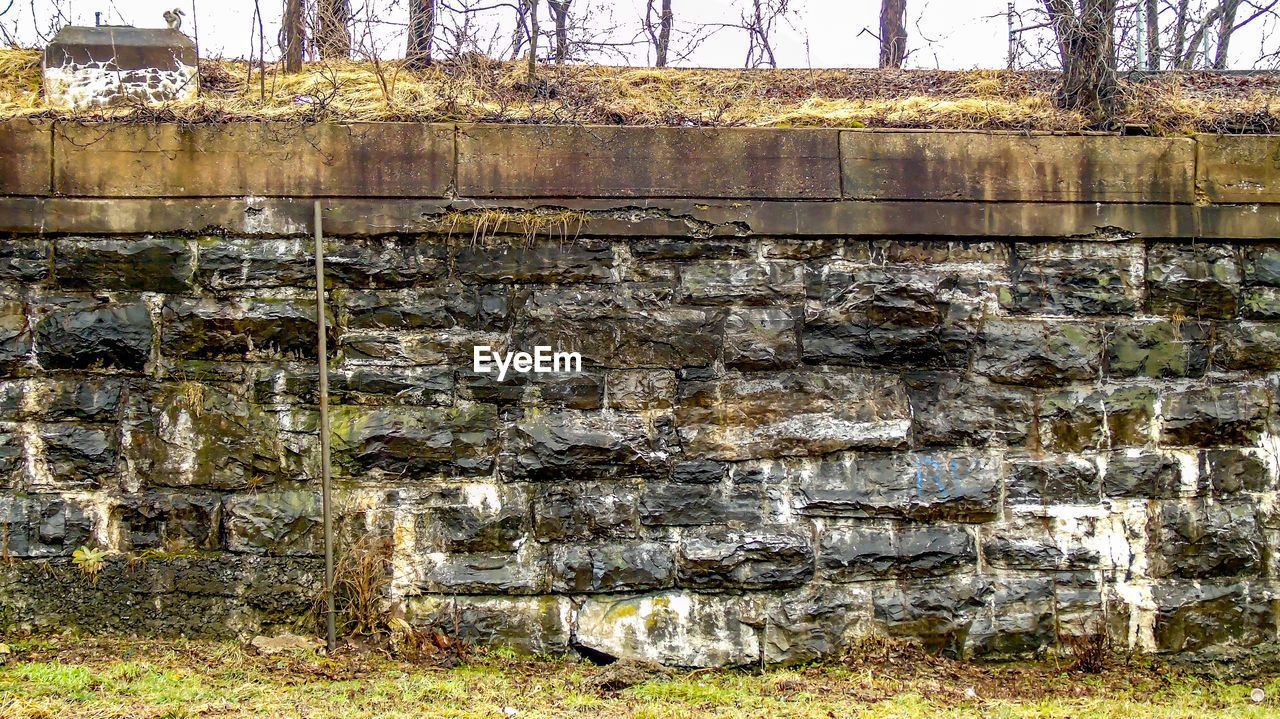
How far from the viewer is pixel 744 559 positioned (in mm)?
4816

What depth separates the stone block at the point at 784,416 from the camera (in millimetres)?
4891

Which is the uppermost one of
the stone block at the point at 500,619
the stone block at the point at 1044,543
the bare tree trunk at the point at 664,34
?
the bare tree trunk at the point at 664,34

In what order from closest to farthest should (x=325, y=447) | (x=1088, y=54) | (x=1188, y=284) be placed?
(x=325, y=447)
(x=1188, y=284)
(x=1088, y=54)

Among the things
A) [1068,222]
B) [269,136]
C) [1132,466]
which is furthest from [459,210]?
[1132,466]

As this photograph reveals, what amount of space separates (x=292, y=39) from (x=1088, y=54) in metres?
4.74

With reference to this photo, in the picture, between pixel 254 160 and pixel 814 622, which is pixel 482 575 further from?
pixel 254 160

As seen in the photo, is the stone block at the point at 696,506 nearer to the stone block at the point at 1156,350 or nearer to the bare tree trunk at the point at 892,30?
the stone block at the point at 1156,350

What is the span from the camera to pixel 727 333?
4949 mm

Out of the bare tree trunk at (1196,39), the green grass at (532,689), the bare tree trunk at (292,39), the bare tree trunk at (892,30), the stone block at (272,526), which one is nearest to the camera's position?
the green grass at (532,689)

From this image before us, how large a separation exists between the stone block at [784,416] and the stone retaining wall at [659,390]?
17 millimetres

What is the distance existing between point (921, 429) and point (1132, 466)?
1.11m

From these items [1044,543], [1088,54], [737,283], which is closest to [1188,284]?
[1088,54]

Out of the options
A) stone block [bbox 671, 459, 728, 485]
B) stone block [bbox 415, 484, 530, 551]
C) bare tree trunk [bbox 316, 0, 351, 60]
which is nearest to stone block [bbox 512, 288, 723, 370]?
stone block [bbox 671, 459, 728, 485]

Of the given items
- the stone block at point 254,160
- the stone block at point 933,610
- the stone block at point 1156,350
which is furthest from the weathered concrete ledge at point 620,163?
the stone block at point 933,610
